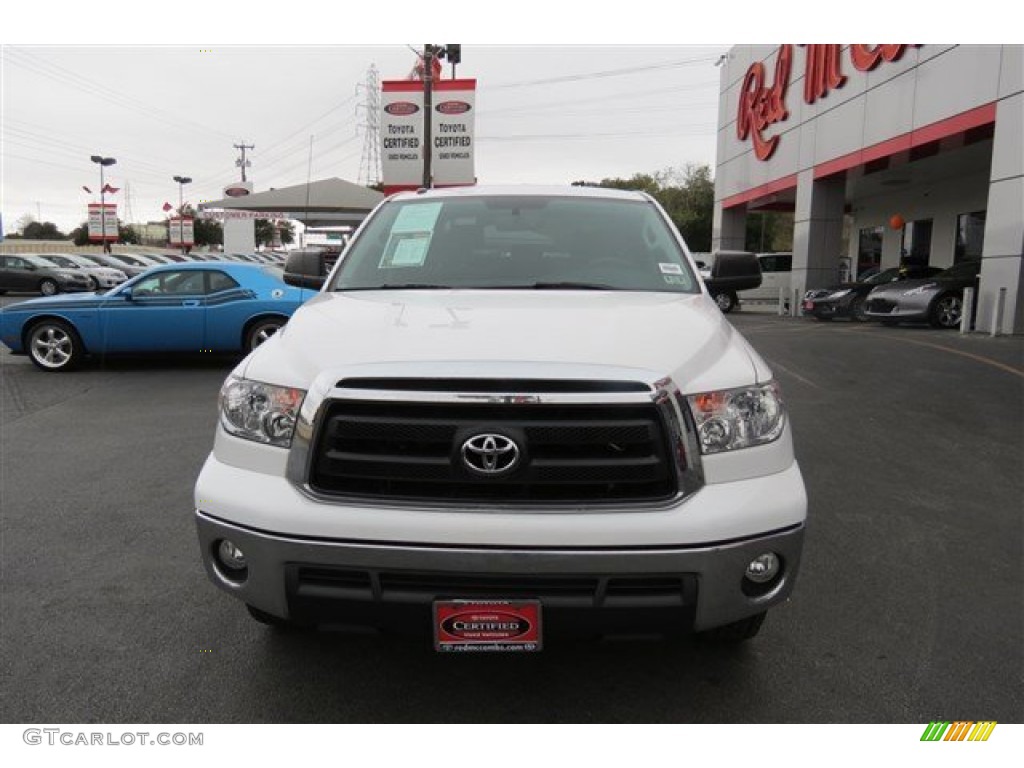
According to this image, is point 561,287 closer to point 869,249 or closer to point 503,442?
point 503,442

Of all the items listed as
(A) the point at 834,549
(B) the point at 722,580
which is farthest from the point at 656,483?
(A) the point at 834,549

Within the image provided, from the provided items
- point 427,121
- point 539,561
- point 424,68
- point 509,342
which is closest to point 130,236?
point 424,68

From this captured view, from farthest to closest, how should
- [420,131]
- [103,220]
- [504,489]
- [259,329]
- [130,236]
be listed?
[130,236]
[103,220]
[420,131]
[259,329]
[504,489]

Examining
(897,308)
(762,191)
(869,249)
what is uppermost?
(762,191)

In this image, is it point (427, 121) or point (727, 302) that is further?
point (727, 302)

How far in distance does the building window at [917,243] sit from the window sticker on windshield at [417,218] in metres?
23.5

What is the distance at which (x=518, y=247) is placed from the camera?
12.2 feet

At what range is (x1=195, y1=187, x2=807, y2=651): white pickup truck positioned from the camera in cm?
223

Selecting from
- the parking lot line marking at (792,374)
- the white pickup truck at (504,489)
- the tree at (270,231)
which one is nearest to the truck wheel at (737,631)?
the white pickup truck at (504,489)

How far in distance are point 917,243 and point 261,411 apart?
25.8m

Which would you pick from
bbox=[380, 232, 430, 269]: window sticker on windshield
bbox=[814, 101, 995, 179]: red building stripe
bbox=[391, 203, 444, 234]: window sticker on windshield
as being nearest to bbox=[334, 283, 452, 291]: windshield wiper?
bbox=[380, 232, 430, 269]: window sticker on windshield

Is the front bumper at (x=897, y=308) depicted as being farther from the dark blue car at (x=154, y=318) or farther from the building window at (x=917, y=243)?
the dark blue car at (x=154, y=318)

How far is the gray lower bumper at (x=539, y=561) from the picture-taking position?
2.20 meters

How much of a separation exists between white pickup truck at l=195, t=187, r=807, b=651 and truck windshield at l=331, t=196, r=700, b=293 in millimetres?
974
